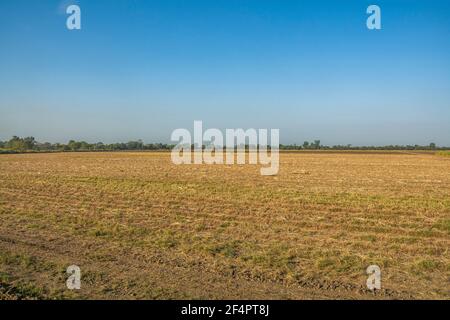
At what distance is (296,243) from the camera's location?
973 centimetres

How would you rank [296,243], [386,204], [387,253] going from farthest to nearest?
[386,204], [296,243], [387,253]

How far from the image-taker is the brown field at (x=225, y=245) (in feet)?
21.7

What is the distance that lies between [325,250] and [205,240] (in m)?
3.25

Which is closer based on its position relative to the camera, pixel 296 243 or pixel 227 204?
pixel 296 243

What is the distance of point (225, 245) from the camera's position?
947 cm

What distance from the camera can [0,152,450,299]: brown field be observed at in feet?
21.7

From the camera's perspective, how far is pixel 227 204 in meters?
15.7

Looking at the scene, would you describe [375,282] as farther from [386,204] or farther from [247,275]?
[386,204]

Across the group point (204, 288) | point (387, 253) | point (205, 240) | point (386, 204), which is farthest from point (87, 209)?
point (386, 204)
